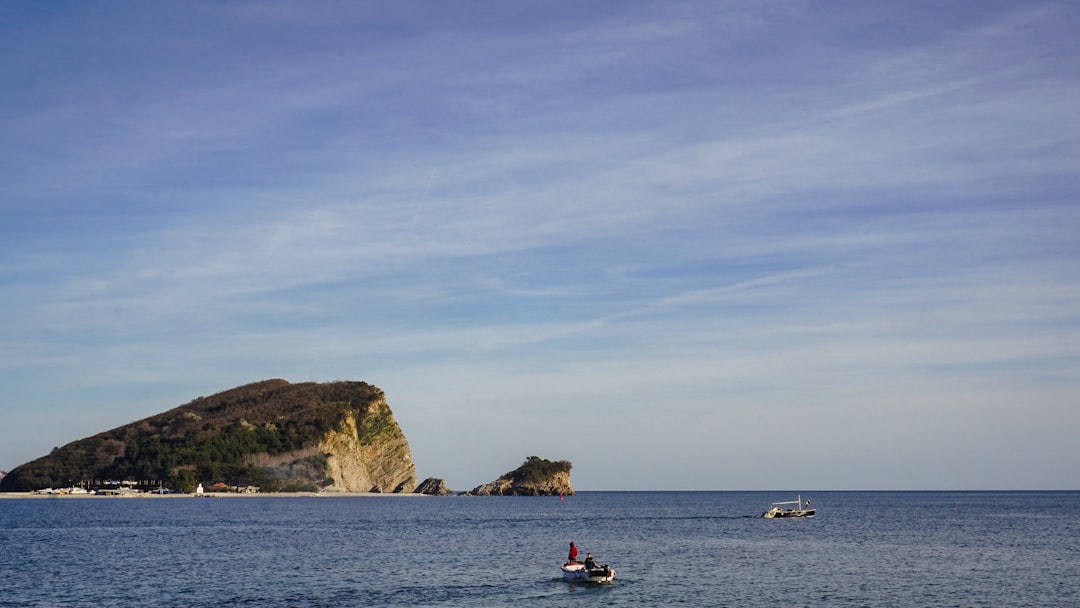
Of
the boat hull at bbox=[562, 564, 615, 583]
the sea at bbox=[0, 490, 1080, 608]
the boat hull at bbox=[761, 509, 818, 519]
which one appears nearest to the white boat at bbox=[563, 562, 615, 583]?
the boat hull at bbox=[562, 564, 615, 583]

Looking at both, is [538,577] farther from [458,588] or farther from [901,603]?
[901,603]

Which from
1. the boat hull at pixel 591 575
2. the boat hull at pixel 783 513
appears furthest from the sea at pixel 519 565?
the boat hull at pixel 783 513

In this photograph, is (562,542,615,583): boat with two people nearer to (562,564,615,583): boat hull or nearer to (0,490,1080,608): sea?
(562,564,615,583): boat hull

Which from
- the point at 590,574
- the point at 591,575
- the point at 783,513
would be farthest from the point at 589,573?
the point at 783,513

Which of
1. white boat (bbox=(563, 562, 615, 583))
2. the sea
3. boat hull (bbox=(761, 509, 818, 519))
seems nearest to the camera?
the sea

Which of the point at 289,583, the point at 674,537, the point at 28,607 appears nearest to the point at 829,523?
the point at 674,537

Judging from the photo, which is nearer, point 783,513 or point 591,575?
point 591,575

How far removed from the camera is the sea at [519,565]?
62.8 metres

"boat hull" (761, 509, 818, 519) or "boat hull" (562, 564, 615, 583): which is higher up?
"boat hull" (761, 509, 818, 519)

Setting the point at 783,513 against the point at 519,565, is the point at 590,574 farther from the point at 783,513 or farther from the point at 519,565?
the point at 783,513

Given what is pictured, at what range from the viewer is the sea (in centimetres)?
6284

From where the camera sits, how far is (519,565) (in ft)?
279

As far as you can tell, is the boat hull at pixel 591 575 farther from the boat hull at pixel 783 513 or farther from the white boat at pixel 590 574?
the boat hull at pixel 783 513

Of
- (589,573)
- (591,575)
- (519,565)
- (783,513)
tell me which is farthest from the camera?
(783,513)
